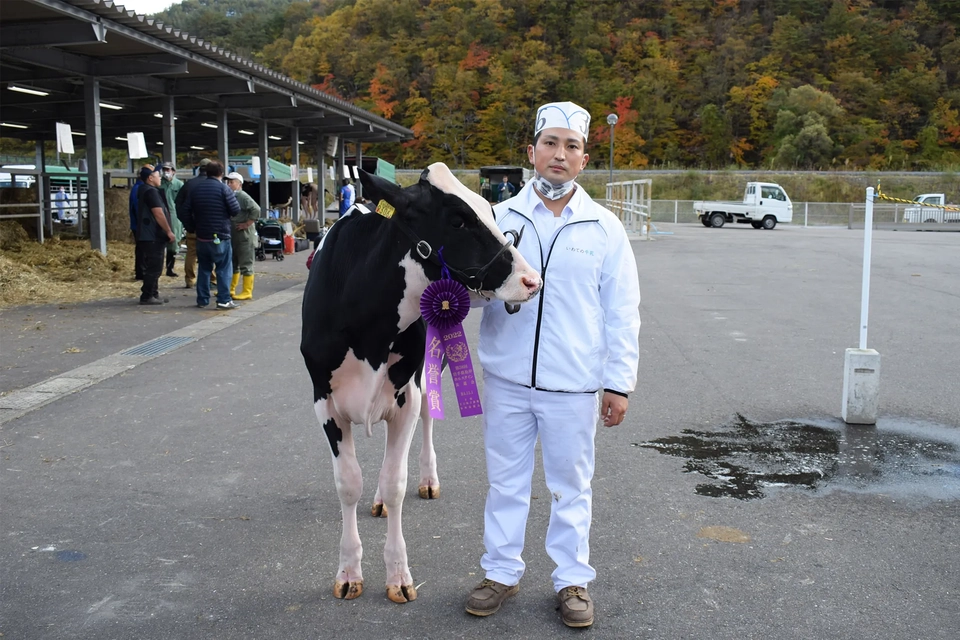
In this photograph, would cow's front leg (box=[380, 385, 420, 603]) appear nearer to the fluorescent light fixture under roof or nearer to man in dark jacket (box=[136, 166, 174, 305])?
man in dark jacket (box=[136, 166, 174, 305])

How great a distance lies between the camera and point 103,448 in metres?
5.78

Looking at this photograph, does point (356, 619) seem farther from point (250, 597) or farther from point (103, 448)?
point (103, 448)

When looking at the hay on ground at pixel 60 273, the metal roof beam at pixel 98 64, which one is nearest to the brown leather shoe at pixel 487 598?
the hay on ground at pixel 60 273

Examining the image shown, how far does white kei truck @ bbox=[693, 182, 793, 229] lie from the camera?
140 feet

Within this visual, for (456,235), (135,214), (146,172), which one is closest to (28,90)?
(135,214)

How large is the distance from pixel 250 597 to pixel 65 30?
495 inches

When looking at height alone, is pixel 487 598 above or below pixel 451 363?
below

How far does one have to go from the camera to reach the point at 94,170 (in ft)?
56.3

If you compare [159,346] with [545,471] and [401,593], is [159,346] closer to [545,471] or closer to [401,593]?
[401,593]

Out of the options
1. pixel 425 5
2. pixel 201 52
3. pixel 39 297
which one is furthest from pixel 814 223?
pixel 425 5

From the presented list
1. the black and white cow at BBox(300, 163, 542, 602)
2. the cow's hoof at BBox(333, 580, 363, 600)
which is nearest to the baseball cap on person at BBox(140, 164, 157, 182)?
the black and white cow at BBox(300, 163, 542, 602)

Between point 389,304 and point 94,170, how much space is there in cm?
1573

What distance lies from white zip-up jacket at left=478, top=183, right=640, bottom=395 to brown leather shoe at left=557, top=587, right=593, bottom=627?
2.70ft

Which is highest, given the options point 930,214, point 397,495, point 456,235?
point 930,214
